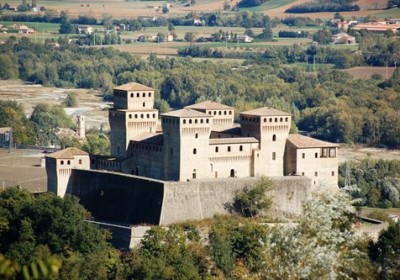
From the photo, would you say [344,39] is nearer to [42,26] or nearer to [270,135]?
[42,26]

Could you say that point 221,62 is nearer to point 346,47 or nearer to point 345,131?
point 346,47

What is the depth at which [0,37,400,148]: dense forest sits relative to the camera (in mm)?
94625

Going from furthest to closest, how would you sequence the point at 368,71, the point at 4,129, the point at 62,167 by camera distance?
the point at 368,71 → the point at 4,129 → the point at 62,167

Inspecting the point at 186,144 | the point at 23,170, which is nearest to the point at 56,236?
the point at 186,144

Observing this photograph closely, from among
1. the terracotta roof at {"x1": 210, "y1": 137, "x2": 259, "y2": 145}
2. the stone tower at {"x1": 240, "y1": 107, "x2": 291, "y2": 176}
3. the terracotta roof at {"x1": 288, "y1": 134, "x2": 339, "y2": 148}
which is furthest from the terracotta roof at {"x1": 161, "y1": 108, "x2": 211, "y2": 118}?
the terracotta roof at {"x1": 288, "y1": 134, "x2": 339, "y2": 148}

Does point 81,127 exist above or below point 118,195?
below

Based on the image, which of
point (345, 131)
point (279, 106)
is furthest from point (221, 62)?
point (345, 131)

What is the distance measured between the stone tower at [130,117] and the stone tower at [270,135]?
3.49 m

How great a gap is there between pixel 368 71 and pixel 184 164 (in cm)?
7508

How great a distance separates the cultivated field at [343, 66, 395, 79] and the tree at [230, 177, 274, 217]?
6967 cm

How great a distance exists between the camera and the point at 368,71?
129 meters

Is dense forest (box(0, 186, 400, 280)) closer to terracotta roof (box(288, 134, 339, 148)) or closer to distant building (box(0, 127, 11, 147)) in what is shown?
terracotta roof (box(288, 134, 339, 148))

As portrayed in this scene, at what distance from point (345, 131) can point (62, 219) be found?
41.5 m

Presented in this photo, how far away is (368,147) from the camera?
9219 cm
